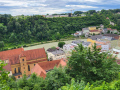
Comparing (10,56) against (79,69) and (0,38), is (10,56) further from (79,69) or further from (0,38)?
(0,38)

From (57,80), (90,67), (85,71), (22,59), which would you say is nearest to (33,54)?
(22,59)

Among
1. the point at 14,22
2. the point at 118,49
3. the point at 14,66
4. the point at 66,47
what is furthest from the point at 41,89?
the point at 14,22

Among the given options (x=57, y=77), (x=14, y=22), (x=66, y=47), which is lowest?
(x=66, y=47)

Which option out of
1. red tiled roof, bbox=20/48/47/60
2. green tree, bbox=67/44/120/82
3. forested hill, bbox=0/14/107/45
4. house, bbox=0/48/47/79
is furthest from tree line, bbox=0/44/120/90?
forested hill, bbox=0/14/107/45

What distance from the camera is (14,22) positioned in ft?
165

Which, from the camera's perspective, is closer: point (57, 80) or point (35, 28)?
point (57, 80)

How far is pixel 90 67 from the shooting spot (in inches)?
332

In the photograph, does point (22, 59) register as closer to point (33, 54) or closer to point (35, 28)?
point (33, 54)

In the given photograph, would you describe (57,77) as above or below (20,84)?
above

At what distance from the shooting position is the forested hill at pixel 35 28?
156 ft

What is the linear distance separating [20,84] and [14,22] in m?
45.1

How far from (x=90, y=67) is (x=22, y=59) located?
46.3 feet

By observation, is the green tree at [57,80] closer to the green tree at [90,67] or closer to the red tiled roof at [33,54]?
the green tree at [90,67]

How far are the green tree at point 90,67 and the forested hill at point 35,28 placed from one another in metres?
40.0
